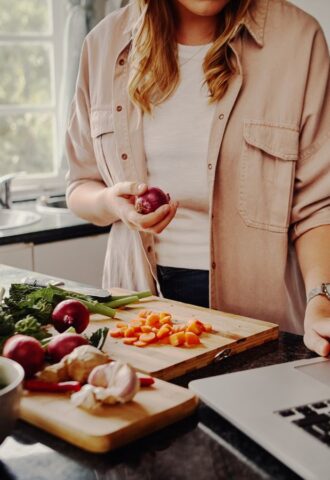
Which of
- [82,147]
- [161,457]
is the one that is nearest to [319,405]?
[161,457]

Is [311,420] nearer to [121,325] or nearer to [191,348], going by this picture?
[191,348]

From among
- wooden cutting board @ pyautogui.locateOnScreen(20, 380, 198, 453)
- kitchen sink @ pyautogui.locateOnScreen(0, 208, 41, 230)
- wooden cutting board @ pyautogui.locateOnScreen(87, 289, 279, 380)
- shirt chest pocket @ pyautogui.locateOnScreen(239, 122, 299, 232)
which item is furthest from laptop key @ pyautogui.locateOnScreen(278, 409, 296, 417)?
kitchen sink @ pyautogui.locateOnScreen(0, 208, 41, 230)

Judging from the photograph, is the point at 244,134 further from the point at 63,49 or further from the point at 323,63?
the point at 63,49

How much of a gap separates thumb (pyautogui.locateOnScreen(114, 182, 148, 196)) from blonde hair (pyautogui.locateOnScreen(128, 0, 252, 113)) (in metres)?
0.27

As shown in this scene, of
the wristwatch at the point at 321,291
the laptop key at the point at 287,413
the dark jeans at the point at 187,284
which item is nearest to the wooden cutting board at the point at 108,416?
the laptop key at the point at 287,413

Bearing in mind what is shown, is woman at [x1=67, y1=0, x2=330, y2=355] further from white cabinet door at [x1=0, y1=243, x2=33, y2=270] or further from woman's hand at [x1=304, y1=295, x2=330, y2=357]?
white cabinet door at [x1=0, y1=243, x2=33, y2=270]

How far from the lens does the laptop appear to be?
2.61ft

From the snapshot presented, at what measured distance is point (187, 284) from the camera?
1.72 meters

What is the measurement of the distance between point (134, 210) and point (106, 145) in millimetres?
372

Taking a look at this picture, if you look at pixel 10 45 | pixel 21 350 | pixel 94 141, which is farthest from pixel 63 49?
pixel 21 350

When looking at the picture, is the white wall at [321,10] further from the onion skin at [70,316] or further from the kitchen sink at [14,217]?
the onion skin at [70,316]

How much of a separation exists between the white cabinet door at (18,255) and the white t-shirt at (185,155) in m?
0.94

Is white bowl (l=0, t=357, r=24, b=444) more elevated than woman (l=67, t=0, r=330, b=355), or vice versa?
woman (l=67, t=0, r=330, b=355)

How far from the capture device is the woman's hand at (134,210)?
1454mm
